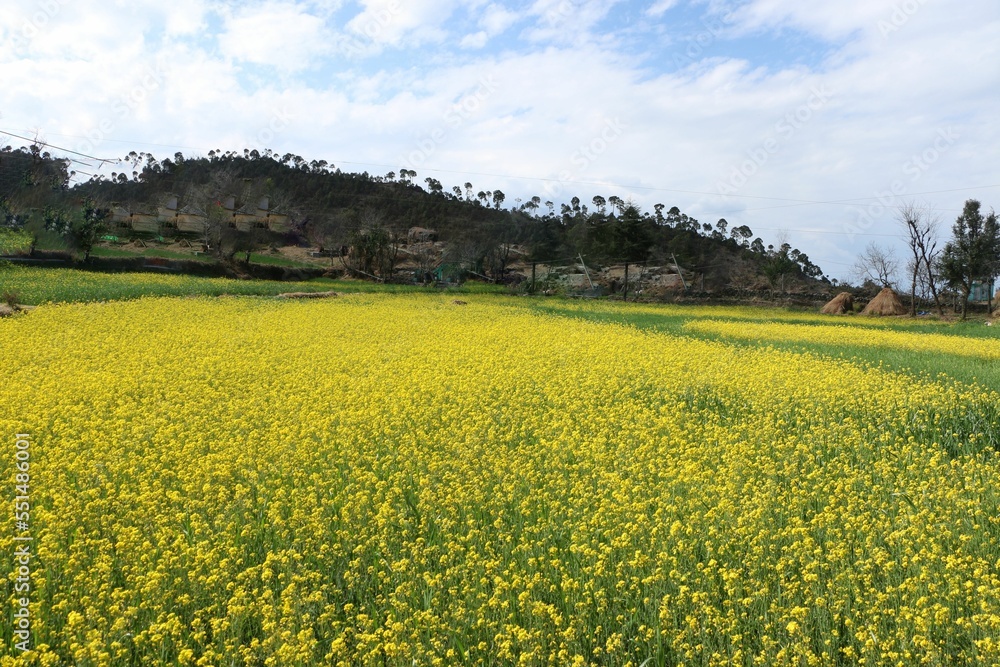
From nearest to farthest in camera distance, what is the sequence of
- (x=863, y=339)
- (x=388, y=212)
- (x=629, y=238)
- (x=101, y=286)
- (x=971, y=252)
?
(x=863, y=339)
(x=101, y=286)
(x=971, y=252)
(x=629, y=238)
(x=388, y=212)

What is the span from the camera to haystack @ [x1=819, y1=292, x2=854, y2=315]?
46.3 metres

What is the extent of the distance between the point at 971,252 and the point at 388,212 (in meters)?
57.0

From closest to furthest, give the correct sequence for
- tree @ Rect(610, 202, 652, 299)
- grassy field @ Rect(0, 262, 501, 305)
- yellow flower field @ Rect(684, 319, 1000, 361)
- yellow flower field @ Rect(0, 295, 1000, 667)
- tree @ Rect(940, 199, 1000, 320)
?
yellow flower field @ Rect(0, 295, 1000, 667), yellow flower field @ Rect(684, 319, 1000, 361), grassy field @ Rect(0, 262, 501, 305), tree @ Rect(940, 199, 1000, 320), tree @ Rect(610, 202, 652, 299)

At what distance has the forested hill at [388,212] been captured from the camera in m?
53.3

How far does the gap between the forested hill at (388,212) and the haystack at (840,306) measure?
8343 mm

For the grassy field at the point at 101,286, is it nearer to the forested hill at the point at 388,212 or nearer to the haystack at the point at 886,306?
the forested hill at the point at 388,212

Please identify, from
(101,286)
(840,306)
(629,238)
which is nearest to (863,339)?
(101,286)

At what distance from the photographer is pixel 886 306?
4469 cm

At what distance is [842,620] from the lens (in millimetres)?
3977

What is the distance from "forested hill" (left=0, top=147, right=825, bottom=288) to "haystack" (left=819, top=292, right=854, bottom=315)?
834 centimetres

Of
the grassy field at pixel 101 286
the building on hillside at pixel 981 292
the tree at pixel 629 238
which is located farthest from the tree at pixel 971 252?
the grassy field at pixel 101 286

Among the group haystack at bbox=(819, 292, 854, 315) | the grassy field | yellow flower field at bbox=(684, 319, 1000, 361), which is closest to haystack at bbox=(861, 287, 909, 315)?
haystack at bbox=(819, 292, 854, 315)

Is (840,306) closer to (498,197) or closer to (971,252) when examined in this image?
(971,252)

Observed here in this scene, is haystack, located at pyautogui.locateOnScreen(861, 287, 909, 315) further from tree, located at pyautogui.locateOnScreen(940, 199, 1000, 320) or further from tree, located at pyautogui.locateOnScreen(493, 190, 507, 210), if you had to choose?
tree, located at pyautogui.locateOnScreen(493, 190, 507, 210)
